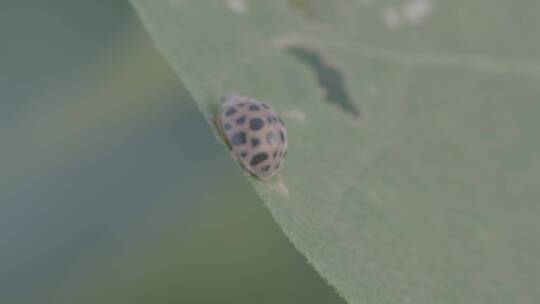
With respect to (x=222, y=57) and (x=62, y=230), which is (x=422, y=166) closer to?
(x=222, y=57)

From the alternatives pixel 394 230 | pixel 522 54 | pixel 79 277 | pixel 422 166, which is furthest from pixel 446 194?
pixel 79 277

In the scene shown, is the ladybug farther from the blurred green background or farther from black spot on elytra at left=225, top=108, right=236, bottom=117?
the blurred green background

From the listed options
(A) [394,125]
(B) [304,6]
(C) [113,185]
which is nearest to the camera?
(A) [394,125]

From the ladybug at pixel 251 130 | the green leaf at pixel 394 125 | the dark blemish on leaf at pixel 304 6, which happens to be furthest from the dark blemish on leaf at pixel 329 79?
the ladybug at pixel 251 130

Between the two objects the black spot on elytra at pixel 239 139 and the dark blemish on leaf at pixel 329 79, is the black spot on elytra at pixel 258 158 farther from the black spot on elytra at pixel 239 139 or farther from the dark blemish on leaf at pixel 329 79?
the dark blemish on leaf at pixel 329 79

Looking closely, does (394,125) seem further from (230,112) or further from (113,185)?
(113,185)

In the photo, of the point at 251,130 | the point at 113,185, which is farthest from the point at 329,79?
the point at 113,185
